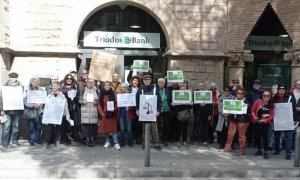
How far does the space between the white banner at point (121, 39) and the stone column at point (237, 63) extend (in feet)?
7.96

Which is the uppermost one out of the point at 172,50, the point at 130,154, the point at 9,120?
the point at 172,50

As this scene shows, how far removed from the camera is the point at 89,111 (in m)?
11.2

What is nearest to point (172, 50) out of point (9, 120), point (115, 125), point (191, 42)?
point (191, 42)

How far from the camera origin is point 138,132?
12.0m

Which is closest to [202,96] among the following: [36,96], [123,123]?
[123,123]

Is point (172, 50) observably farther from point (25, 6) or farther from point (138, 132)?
point (25, 6)

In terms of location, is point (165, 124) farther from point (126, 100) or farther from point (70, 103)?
→ point (70, 103)

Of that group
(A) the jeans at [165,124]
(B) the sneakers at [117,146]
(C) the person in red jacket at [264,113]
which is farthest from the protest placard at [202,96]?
(B) the sneakers at [117,146]

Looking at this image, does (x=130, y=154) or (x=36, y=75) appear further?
(x=36, y=75)

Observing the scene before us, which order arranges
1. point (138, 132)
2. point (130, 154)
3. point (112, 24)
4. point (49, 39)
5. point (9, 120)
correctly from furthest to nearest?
point (112, 24), point (49, 39), point (138, 132), point (9, 120), point (130, 154)

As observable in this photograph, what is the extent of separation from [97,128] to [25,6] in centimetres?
432

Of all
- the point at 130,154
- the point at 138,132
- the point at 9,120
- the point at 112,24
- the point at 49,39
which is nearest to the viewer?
the point at 130,154

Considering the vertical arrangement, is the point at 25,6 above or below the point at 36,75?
above

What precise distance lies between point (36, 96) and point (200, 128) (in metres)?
4.55
